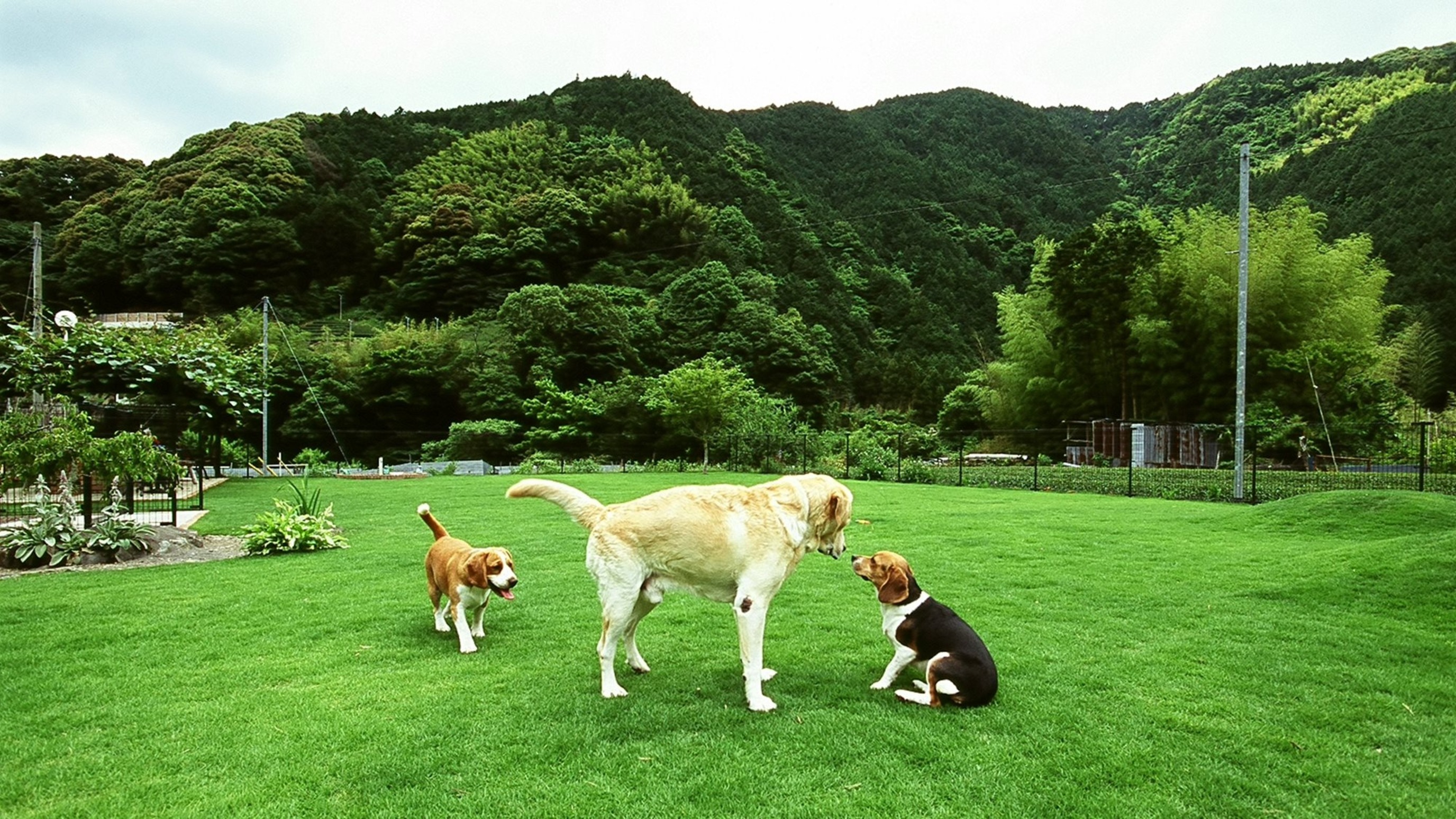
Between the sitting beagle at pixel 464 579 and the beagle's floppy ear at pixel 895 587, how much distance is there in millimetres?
2119

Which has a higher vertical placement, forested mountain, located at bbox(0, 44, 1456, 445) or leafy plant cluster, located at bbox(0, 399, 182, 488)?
forested mountain, located at bbox(0, 44, 1456, 445)

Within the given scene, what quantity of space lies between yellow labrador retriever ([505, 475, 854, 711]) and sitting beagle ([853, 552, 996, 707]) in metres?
0.32

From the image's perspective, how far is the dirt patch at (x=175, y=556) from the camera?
25.8 ft

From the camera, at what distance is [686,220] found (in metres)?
53.8

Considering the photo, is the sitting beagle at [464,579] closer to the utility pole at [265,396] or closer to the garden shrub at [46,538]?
the garden shrub at [46,538]

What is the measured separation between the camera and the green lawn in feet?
9.43

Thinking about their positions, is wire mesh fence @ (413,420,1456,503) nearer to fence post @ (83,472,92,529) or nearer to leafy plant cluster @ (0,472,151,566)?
leafy plant cluster @ (0,472,151,566)

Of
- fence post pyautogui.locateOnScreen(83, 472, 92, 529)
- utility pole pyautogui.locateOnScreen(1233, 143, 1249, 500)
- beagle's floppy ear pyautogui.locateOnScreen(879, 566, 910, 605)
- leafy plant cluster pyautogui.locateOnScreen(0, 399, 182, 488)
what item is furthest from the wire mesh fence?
fence post pyautogui.locateOnScreen(83, 472, 92, 529)

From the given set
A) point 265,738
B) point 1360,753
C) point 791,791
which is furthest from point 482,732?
point 1360,753

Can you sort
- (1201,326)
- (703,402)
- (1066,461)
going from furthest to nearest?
(703,402), (1066,461), (1201,326)

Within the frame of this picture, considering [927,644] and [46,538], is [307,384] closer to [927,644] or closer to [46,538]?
[46,538]

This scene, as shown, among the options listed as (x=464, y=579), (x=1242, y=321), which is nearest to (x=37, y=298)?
(x=464, y=579)

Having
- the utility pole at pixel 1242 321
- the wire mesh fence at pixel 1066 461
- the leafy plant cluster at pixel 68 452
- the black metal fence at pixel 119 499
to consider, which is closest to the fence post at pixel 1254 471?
the wire mesh fence at pixel 1066 461

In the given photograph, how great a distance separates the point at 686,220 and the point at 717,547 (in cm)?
5223
